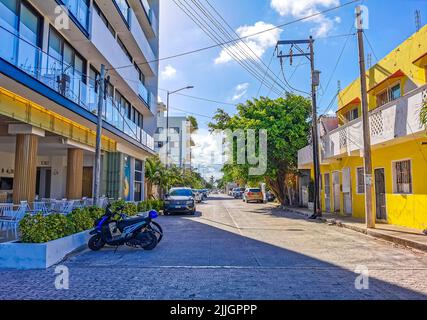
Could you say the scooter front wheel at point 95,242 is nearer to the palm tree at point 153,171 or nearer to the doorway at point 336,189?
the doorway at point 336,189

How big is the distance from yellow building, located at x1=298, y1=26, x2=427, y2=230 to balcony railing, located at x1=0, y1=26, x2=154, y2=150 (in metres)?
11.1

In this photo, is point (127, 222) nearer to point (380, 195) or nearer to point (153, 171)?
point (380, 195)

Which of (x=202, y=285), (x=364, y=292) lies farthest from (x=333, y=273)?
(x=202, y=285)

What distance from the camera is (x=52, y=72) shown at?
10.8 m

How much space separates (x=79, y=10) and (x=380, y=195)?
14.7 metres

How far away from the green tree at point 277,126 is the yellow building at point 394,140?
20.5 ft

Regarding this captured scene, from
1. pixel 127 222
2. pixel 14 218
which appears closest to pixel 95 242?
pixel 127 222

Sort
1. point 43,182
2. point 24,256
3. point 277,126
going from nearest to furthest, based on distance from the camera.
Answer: point 24,256 < point 43,182 < point 277,126

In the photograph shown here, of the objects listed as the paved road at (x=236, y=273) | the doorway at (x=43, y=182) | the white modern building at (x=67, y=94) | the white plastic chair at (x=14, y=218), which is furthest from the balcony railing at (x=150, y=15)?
the paved road at (x=236, y=273)

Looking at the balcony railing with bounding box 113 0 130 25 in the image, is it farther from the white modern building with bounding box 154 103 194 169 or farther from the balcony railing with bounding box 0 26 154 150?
the white modern building with bounding box 154 103 194 169

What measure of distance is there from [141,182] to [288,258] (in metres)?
18.9

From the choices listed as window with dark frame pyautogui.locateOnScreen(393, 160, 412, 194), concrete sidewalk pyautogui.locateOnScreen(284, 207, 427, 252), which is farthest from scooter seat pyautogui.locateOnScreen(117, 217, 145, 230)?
window with dark frame pyautogui.locateOnScreen(393, 160, 412, 194)

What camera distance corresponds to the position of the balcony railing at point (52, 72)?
862 centimetres

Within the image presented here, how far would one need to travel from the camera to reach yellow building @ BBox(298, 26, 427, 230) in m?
11.1
